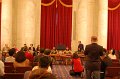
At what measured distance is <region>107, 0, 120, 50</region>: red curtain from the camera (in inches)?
835

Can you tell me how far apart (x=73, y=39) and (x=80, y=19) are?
1.67 metres

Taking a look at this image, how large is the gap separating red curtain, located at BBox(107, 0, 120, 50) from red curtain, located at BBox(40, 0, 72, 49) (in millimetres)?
2941

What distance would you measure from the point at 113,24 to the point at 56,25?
13.9 ft

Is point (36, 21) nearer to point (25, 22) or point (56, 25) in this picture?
point (25, 22)

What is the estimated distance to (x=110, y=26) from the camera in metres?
21.4

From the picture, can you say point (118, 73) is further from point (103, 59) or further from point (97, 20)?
point (97, 20)

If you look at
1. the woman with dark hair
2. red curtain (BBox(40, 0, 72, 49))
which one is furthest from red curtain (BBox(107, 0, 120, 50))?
the woman with dark hair

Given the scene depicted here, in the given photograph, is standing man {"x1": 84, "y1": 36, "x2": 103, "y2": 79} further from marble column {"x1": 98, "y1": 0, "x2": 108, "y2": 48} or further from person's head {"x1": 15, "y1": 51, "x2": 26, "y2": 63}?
marble column {"x1": 98, "y1": 0, "x2": 108, "y2": 48}

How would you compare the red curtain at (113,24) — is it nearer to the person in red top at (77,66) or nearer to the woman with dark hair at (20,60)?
the person in red top at (77,66)

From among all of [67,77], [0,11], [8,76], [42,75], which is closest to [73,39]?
[0,11]

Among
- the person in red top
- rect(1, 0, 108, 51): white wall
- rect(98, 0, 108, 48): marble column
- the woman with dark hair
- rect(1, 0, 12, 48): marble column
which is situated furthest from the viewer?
rect(98, 0, 108, 48): marble column

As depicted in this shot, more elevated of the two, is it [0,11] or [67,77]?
[0,11]

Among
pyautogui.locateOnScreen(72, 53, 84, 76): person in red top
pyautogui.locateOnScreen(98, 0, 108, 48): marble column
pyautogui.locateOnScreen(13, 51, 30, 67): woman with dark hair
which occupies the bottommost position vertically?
pyautogui.locateOnScreen(72, 53, 84, 76): person in red top

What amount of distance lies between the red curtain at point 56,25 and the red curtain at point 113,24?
2941 millimetres
